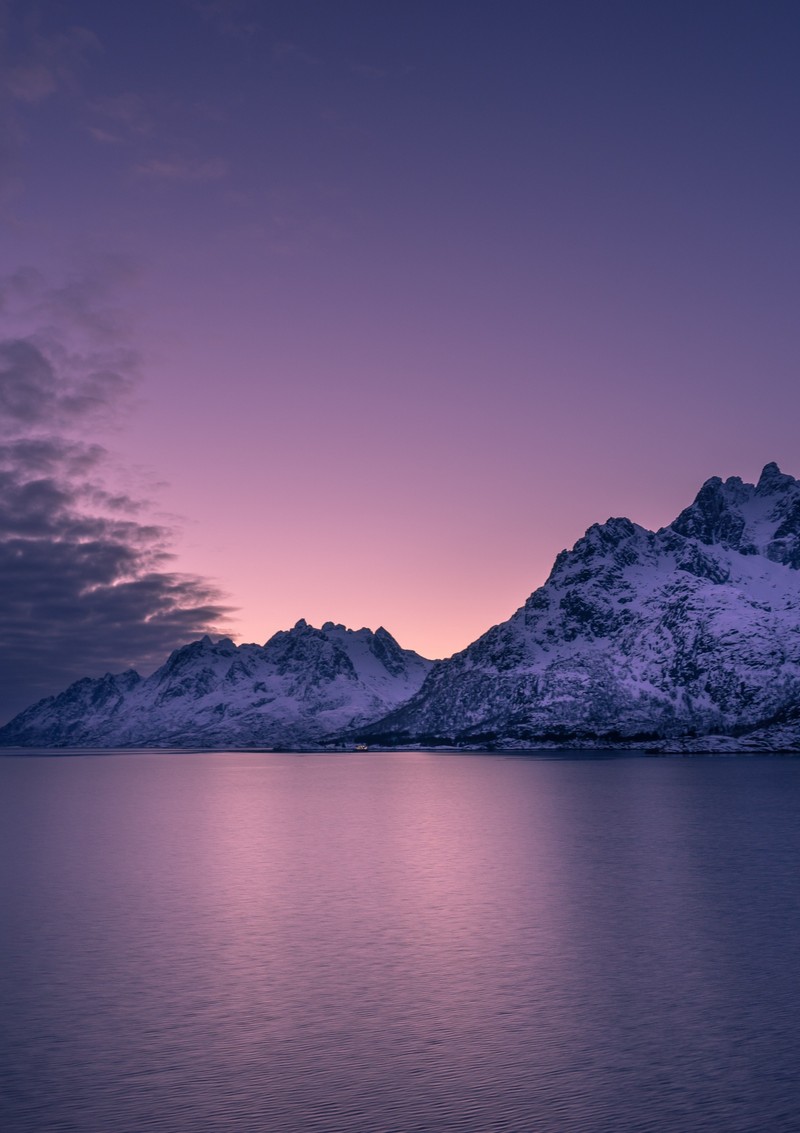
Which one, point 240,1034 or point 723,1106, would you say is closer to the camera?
point 723,1106

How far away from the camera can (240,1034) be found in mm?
36781

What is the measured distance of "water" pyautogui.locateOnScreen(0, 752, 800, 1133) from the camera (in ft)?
94.4

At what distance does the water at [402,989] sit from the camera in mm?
28766

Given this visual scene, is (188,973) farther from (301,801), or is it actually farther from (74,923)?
(301,801)

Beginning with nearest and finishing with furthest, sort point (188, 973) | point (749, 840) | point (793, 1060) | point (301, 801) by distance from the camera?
point (793, 1060) < point (188, 973) < point (749, 840) < point (301, 801)

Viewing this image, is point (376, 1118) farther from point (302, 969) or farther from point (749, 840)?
point (749, 840)

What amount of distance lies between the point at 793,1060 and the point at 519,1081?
9397mm

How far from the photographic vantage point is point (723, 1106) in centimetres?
2811

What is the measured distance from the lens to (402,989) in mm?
43188

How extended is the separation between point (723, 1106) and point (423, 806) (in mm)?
138041

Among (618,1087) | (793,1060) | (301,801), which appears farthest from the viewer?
(301,801)

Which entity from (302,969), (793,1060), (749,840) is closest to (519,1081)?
(793,1060)

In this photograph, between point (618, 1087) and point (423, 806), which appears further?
point (423, 806)

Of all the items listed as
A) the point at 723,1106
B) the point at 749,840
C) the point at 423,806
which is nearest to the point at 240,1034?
the point at 723,1106
